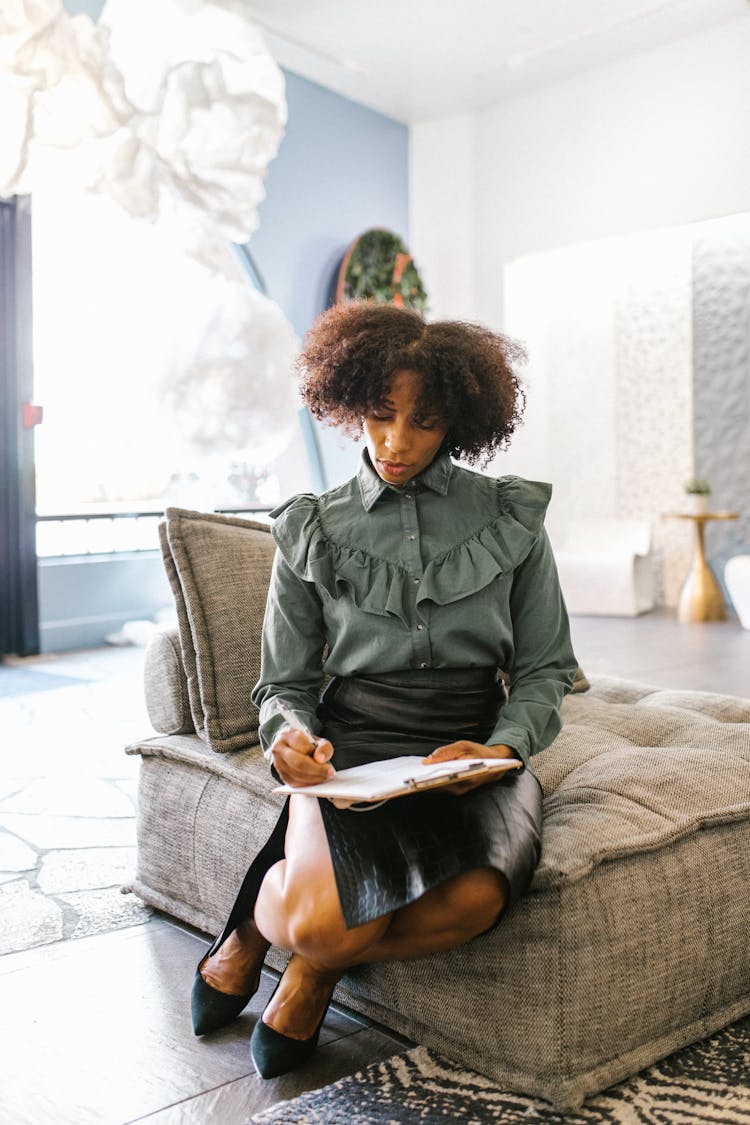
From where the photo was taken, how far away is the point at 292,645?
1.82 m

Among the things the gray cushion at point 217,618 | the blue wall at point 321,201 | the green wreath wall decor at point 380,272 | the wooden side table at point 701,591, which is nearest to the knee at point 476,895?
the gray cushion at point 217,618

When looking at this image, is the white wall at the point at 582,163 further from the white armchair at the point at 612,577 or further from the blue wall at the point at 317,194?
the white armchair at the point at 612,577

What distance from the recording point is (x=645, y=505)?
7770 mm

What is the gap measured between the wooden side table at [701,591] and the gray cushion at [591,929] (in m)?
4.80

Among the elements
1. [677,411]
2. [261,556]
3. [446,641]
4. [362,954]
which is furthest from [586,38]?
[362,954]

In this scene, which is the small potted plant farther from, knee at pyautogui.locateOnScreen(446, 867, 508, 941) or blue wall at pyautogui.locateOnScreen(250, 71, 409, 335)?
knee at pyautogui.locateOnScreen(446, 867, 508, 941)

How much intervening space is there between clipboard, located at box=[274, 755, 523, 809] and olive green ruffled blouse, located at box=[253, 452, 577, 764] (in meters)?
0.19

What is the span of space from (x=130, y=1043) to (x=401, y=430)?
1.07 meters

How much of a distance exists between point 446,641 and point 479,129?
6.86 m

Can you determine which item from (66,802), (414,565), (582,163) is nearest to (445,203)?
(582,163)

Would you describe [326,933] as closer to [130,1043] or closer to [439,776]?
[439,776]

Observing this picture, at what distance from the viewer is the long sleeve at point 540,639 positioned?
1.74 meters

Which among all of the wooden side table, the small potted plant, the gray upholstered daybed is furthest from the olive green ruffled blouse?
the small potted plant

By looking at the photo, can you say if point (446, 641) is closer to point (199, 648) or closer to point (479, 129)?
point (199, 648)
